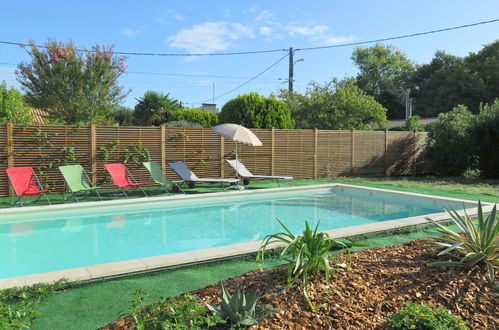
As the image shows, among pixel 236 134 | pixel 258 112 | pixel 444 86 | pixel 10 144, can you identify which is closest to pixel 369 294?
pixel 236 134

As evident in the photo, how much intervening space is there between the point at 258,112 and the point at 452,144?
8817mm

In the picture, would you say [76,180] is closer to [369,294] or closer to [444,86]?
[369,294]

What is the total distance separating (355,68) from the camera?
6738 cm

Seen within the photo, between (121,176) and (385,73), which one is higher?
(385,73)

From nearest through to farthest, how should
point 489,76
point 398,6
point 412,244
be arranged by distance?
1. point 412,244
2. point 398,6
3. point 489,76

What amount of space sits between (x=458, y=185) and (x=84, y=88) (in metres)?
16.8

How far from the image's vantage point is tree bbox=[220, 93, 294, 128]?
19438 millimetres

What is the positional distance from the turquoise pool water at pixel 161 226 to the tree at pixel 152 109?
21449 mm

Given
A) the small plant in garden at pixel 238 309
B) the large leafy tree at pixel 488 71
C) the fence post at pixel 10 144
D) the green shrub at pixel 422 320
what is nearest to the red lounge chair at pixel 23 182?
the fence post at pixel 10 144

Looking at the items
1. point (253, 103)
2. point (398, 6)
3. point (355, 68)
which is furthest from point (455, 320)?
point (355, 68)

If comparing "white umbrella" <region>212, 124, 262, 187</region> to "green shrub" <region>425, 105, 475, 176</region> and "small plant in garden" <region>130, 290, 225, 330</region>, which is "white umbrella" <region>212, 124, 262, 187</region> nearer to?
"small plant in garden" <region>130, 290, 225, 330</region>

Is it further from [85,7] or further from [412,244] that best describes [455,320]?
[85,7]

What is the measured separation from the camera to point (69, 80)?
1891 centimetres

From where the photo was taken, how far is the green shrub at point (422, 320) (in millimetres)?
2660
